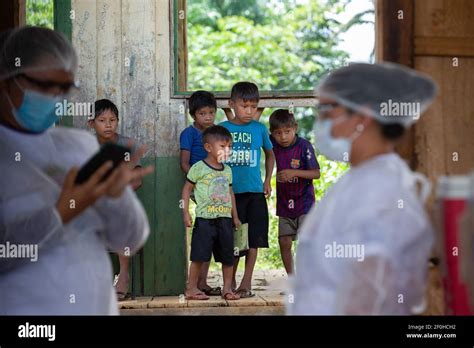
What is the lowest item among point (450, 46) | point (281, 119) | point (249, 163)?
point (249, 163)

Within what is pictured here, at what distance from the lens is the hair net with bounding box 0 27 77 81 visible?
107 inches

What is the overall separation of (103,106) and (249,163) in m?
1.14

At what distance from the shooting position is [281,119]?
16.2ft

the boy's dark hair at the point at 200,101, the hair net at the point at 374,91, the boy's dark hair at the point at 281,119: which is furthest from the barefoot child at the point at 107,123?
the boy's dark hair at the point at 281,119

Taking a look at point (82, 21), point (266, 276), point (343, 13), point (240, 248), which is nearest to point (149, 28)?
point (82, 21)

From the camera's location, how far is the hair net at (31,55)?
8.93 feet

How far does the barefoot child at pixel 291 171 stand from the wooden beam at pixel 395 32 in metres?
1.83

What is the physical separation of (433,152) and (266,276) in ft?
10.9

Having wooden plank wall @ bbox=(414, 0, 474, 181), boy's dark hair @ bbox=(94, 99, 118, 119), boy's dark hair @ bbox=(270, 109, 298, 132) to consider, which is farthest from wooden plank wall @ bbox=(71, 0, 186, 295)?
wooden plank wall @ bbox=(414, 0, 474, 181)

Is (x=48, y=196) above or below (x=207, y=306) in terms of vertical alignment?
above

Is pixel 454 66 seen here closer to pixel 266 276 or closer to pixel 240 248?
pixel 240 248

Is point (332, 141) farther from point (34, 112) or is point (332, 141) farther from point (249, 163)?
point (249, 163)

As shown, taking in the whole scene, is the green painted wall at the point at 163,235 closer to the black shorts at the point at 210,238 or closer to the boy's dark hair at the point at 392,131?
the black shorts at the point at 210,238

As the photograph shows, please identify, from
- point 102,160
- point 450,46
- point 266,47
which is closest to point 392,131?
point 450,46
